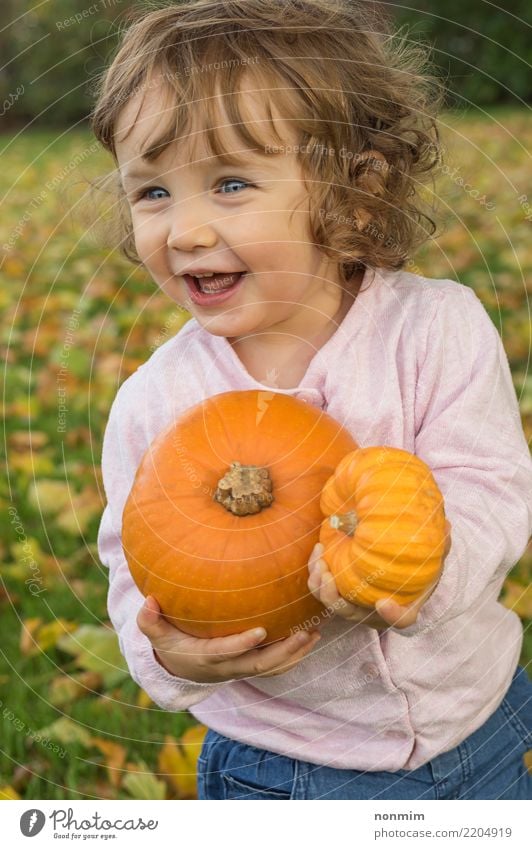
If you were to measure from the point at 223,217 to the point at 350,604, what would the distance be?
661 millimetres

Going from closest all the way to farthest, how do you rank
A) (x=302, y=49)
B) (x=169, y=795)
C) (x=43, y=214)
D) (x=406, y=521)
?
(x=406, y=521) → (x=302, y=49) → (x=169, y=795) → (x=43, y=214)

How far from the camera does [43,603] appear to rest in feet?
9.62

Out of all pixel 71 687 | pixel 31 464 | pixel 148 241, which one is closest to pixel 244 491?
pixel 148 241

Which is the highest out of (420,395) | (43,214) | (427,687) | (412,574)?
(412,574)

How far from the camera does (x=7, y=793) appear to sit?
2188 mm

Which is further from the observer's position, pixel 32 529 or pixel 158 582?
pixel 32 529

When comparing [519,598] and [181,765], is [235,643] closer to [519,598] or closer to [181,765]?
[181,765]

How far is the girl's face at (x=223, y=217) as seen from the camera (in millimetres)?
1705

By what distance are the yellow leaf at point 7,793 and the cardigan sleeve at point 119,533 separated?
378 mm

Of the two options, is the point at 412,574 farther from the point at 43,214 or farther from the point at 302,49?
the point at 43,214

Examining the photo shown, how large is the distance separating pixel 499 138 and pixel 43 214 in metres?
3.99

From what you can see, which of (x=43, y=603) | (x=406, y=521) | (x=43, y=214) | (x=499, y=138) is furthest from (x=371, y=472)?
(x=499, y=138)
